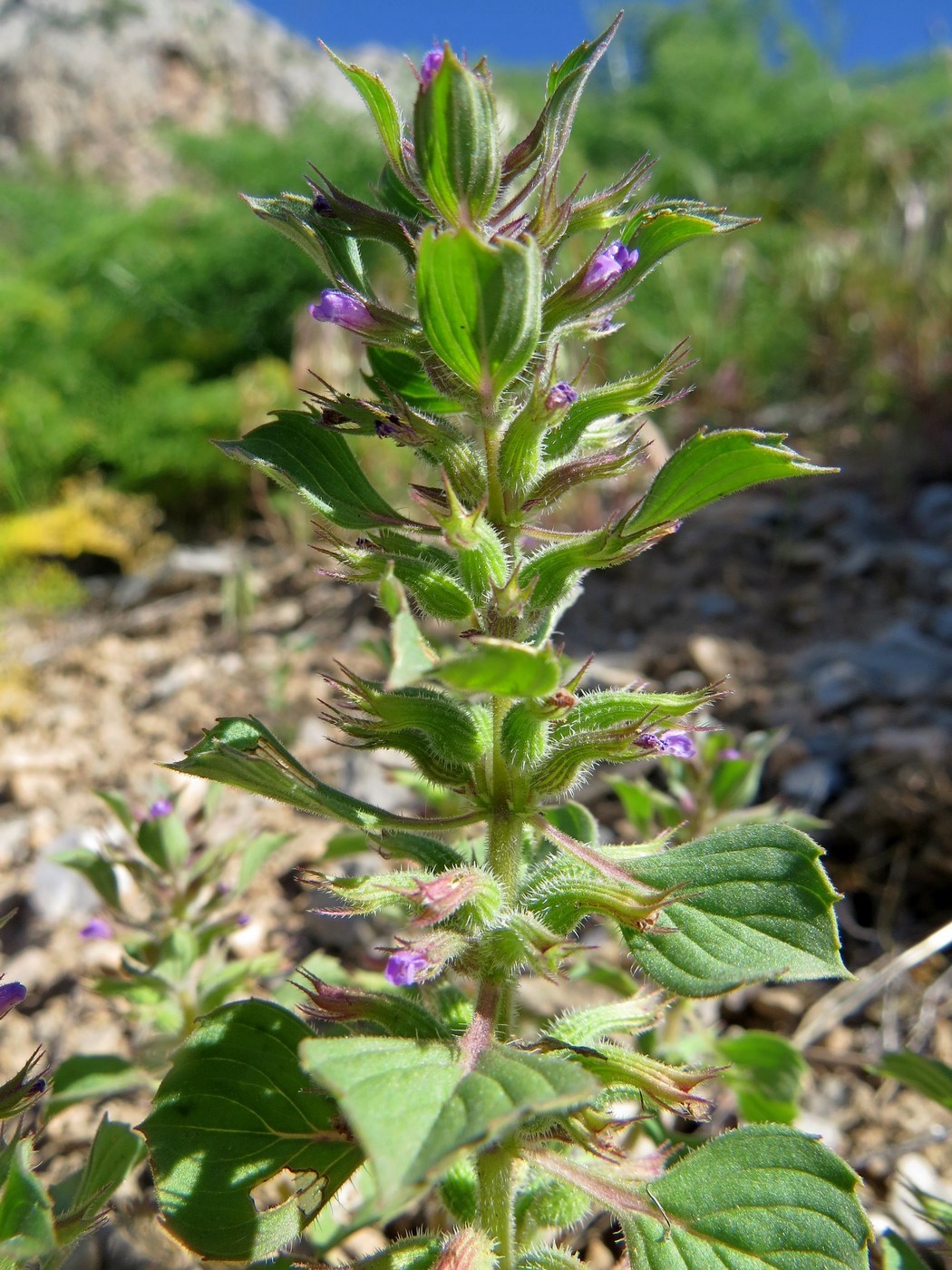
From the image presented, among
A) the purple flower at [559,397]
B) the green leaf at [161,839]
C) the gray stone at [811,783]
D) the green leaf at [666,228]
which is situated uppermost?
the green leaf at [666,228]

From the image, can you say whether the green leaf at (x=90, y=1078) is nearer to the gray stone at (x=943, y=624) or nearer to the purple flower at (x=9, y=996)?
the purple flower at (x=9, y=996)

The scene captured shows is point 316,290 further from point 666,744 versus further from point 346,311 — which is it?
point 666,744

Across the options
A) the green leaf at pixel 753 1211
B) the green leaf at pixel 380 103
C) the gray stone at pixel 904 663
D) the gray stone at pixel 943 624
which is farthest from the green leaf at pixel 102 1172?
the gray stone at pixel 943 624

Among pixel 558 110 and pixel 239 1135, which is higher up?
pixel 558 110

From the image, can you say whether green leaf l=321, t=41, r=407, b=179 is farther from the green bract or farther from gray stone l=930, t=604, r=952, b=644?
gray stone l=930, t=604, r=952, b=644

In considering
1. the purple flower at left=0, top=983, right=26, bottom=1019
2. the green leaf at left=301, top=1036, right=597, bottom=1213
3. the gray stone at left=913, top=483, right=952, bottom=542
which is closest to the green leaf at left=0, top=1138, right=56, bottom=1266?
the purple flower at left=0, top=983, right=26, bottom=1019

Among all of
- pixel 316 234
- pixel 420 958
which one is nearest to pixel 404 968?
pixel 420 958

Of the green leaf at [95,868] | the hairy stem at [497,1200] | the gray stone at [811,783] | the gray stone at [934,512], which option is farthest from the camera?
the gray stone at [934,512]
